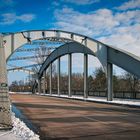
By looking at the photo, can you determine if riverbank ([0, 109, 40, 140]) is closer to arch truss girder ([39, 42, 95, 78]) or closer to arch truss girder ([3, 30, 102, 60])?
arch truss girder ([3, 30, 102, 60])

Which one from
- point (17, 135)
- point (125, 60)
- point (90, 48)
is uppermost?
point (90, 48)

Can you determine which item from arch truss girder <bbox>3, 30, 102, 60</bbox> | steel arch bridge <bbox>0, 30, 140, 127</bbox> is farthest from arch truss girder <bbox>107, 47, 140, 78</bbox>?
arch truss girder <bbox>3, 30, 102, 60</bbox>

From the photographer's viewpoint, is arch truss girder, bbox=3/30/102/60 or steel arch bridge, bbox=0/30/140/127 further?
arch truss girder, bbox=3/30/102/60

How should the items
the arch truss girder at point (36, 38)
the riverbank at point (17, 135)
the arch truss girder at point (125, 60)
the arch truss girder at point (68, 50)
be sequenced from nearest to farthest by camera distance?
the riverbank at point (17, 135)
the arch truss girder at point (125, 60)
the arch truss girder at point (36, 38)
the arch truss girder at point (68, 50)

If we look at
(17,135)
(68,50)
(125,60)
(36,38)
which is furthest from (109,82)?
(17,135)

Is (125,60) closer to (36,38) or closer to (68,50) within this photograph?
(36,38)

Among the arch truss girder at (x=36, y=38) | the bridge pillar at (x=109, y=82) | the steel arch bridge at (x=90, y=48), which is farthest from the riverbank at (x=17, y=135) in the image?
the arch truss girder at (x=36, y=38)

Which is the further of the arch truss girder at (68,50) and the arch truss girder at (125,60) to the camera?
the arch truss girder at (68,50)

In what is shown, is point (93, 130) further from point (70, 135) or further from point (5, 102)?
point (5, 102)

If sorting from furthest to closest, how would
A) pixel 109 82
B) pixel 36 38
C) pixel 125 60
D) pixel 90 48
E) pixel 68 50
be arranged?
pixel 68 50, pixel 36 38, pixel 90 48, pixel 109 82, pixel 125 60

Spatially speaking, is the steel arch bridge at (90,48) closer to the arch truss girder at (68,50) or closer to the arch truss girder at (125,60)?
the arch truss girder at (125,60)

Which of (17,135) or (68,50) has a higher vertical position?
(68,50)

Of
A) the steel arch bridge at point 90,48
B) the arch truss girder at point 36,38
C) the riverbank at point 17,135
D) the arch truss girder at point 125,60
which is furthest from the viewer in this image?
the arch truss girder at point 36,38

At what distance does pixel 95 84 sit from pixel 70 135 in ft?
258
